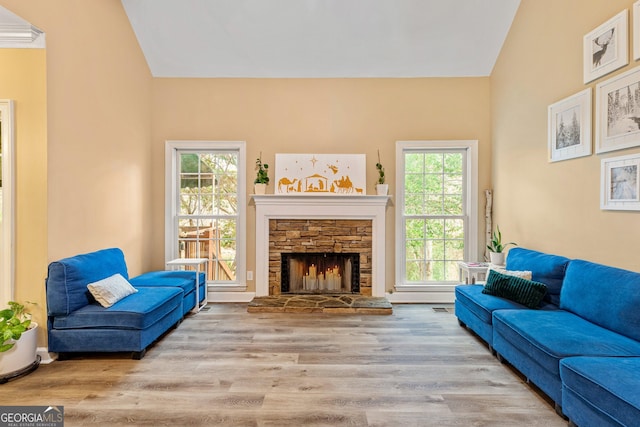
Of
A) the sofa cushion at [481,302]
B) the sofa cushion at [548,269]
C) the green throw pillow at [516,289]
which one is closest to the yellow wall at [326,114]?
the sofa cushion at [481,302]

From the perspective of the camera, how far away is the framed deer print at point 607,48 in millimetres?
2396

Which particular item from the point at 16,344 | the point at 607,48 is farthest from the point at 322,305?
the point at 607,48

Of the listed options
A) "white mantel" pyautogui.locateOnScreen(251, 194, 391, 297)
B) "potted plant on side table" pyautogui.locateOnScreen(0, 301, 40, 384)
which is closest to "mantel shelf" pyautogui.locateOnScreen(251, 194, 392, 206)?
"white mantel" pyautogui.locateOnScreen(251, 194, 391, 297)

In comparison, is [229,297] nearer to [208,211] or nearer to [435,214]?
[208,211]

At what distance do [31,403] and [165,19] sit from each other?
3.97 metres

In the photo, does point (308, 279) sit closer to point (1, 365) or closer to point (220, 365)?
point (220, 365)

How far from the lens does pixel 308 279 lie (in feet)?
14.8

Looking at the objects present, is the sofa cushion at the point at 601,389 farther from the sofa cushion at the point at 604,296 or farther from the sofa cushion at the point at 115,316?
the sofa cushion at the point at 115,316

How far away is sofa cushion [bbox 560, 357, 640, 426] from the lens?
1499 millimetres

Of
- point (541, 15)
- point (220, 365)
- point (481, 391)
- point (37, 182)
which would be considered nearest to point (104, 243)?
point (37, 182)

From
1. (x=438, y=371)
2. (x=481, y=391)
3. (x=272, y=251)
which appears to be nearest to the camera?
(x=481, y=391)

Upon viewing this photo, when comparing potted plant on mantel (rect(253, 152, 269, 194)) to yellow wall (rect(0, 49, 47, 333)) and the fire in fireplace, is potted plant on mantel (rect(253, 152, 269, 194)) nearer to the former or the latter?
the fire in fireplace

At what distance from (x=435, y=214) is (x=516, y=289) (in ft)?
5.85

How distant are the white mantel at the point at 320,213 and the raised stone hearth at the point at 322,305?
32cm
